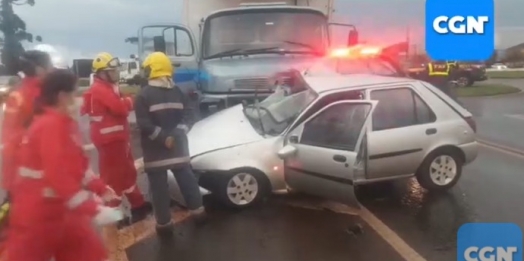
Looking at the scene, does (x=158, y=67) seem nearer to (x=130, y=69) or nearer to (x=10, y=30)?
(x=10, y=30)

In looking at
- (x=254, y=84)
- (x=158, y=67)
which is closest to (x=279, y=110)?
(x=158, y=67)

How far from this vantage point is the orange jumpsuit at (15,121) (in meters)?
4.20

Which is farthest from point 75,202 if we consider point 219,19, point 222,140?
point 219,19

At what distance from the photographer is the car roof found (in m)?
7.40

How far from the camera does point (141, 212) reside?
7.29 m

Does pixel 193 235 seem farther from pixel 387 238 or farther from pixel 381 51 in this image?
pixel 381 51

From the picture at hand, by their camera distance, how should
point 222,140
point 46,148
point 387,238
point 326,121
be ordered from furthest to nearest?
point 222,140
point 326,121
point 387,238
point 46,148

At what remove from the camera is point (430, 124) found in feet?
24.8

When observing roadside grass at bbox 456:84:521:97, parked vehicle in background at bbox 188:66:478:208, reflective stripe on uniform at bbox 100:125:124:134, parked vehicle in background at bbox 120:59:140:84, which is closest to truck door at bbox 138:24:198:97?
parked vehicle in background at bbox 120:59:140:84

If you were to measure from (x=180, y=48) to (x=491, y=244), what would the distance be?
914 centimetres

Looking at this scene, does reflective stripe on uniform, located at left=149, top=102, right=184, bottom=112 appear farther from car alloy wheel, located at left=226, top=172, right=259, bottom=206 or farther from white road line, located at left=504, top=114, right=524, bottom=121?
white road line, located at left=504, top=114, right=524, bottom=121

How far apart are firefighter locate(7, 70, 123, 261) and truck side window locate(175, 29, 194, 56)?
24.2 ft

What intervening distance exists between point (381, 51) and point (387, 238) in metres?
1.61

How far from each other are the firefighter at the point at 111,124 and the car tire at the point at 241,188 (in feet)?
2.70
